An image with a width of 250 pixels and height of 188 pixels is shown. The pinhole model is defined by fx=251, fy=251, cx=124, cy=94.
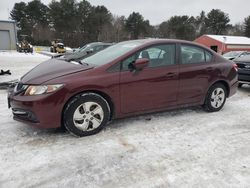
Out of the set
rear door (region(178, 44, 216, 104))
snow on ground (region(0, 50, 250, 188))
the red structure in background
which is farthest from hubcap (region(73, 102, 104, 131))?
the red structure in background

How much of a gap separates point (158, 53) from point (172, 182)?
238 cm

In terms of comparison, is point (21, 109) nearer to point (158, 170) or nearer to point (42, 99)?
point (42, 99)

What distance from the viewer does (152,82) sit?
4203 mm

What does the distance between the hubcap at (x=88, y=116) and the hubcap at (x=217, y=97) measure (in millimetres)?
2501

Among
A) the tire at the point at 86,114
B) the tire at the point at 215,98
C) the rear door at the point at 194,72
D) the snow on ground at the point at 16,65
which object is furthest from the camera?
the snow on ground at the point at 16,65

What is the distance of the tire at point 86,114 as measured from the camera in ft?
11.8

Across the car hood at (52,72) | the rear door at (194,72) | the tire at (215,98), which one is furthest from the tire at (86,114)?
the tire at (215,98)

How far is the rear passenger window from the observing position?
15.2ft

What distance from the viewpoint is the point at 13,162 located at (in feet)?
10.0

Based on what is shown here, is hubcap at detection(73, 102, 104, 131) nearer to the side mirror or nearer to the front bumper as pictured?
the front bumper

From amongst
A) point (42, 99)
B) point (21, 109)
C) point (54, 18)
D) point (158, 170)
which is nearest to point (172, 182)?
point (158, 170)

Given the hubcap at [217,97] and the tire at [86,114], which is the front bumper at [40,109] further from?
the hubcap at [217,97]

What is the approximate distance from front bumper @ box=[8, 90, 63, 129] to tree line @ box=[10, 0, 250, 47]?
4923 cm

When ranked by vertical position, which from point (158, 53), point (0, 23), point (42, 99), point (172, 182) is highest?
point (0, 23)
